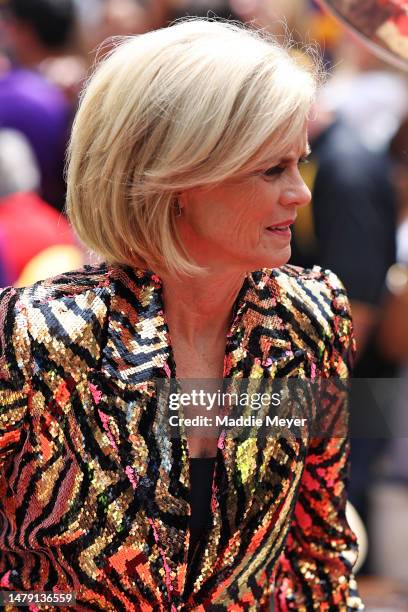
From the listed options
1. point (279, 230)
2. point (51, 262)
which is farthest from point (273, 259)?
point (51, 262)

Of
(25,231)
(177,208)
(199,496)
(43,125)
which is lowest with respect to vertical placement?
(199,496)

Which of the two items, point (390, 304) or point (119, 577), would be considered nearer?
point (119, 577)

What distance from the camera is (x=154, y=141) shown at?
1.73 meters

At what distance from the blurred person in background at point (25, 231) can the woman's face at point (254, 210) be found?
5.00 ft

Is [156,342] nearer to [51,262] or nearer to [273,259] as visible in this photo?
[273,259]

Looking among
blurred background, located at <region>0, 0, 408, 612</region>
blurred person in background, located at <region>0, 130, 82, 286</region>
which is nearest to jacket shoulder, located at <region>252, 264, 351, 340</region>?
blurred background, located at <region>0, 0, 408, 612</region>

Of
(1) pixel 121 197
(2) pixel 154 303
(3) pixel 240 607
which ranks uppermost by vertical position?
(1) pixel 121 197

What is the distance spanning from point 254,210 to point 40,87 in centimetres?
302

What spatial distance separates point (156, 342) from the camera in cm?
182

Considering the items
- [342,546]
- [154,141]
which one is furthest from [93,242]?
[342,546]

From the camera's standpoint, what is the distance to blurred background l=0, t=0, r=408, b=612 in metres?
3.54

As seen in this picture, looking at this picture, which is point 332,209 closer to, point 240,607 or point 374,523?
point 374,523

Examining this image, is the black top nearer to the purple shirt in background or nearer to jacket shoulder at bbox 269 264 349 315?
jacket shoulder at bbox 269 264 349 315

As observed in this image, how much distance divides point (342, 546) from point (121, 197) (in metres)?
0.75
